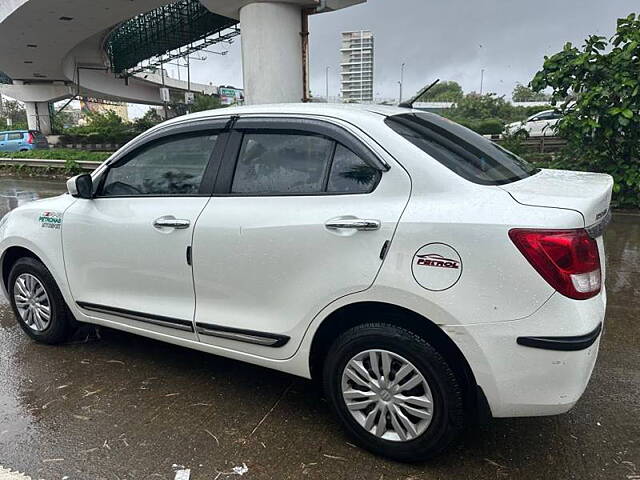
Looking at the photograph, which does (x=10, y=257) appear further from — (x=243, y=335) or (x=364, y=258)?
(x=364, y=258)

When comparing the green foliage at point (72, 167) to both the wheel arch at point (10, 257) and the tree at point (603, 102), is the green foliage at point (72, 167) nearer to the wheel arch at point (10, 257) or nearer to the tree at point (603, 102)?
the wheel arch at point (10, 257)

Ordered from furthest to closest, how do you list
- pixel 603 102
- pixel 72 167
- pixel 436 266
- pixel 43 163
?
pixel 43 163
pixel 72 167
pixel 603 102
pixel 436 266

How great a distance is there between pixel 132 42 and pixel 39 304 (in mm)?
29776

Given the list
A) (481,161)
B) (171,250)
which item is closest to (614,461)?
(481,161)

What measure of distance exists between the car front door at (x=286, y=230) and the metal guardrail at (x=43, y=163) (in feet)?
44.6

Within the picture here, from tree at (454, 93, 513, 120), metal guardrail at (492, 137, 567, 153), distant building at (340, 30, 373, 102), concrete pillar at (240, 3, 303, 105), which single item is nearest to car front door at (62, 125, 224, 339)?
concrete pillar at (240, 3, 303, 105)

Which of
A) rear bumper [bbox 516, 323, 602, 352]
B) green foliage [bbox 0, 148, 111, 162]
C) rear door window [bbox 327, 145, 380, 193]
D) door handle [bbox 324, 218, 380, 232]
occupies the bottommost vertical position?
rear bumper [bbox 516, 323, 602, 352]

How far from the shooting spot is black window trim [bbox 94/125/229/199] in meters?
2.94

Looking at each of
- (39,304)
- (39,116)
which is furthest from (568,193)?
(39,116)

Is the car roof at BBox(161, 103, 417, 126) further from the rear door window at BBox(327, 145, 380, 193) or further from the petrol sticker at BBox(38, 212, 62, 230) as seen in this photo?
the petrol sticker at BBox(38, 212, 62, 230)

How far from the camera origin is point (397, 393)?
7.88 ft

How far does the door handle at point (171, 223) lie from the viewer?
290cm

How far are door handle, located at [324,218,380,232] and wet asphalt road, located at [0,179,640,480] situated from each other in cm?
118

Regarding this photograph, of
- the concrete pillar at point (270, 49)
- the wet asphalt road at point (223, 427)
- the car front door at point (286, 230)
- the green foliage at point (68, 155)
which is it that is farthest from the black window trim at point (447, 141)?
the green foliage at point (68, 155)
